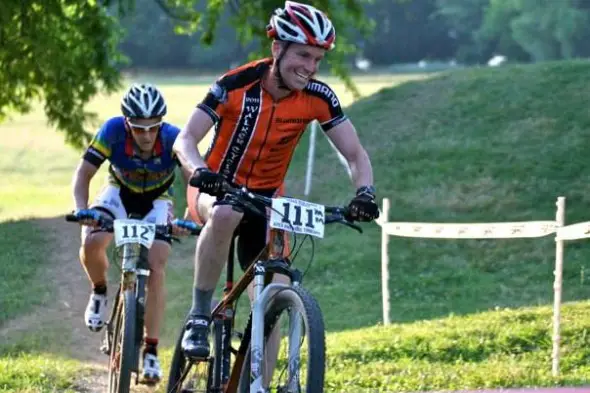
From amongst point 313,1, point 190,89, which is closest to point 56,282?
point 313,1

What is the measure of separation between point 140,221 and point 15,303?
25.0 ft

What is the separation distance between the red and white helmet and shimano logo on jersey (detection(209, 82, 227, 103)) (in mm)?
394

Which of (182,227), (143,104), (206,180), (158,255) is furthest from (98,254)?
(206,180)

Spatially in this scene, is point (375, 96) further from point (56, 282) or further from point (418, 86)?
point (56, 282)

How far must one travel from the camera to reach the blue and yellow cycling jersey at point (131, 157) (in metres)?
8.52

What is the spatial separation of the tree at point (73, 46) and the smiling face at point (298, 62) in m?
12.6

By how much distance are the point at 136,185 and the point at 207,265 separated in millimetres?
2177

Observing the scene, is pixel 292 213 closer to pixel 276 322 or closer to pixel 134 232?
pixel 276 322

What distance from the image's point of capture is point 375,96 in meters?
26.6

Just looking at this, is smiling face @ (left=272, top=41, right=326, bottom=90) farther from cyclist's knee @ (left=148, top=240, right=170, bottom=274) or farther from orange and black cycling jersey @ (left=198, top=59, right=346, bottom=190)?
cyclist's knee @ (left=148, top=240, right=170, bottom=274)

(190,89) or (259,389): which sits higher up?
(190,89)

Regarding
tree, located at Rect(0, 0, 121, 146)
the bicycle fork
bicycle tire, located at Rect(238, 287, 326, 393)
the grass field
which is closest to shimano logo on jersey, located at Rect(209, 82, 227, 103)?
the bicycle fork

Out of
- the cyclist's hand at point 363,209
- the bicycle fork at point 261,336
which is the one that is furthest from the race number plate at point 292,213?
the bicycle fork at point 261,336

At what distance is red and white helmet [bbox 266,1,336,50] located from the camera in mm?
6469
